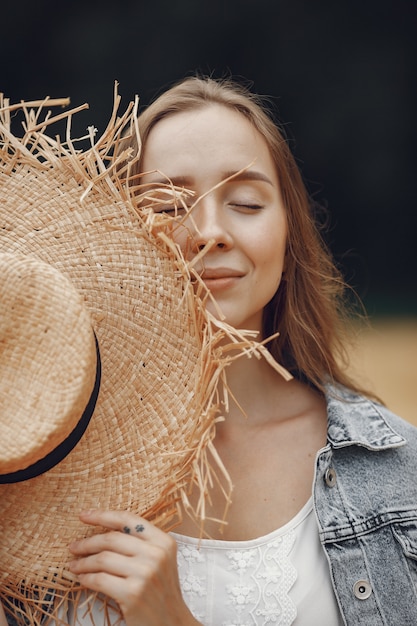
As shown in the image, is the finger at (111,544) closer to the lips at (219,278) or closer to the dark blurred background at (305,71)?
the lips at (219,278)

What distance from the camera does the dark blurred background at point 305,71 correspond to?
639cm

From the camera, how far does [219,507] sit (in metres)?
1.72

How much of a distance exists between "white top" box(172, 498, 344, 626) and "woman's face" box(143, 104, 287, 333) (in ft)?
1.62

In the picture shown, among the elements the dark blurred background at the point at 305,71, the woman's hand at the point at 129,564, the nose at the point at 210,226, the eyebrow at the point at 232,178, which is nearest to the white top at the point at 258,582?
the woman's hand at the point at 129,564

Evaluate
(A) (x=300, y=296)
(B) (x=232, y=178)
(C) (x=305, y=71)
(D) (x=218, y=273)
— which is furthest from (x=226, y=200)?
(C) (x=305, y=71)

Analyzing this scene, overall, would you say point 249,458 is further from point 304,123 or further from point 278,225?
point 304,123

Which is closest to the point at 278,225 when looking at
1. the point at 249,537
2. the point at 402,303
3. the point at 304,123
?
the point at 249,537

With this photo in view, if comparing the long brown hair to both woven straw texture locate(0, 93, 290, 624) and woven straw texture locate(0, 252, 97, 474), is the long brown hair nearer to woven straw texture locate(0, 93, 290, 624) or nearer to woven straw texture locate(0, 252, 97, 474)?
woven straw texture locate(0, 93, 290, 624)

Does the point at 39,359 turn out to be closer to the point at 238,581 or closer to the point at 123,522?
the point at 123,522

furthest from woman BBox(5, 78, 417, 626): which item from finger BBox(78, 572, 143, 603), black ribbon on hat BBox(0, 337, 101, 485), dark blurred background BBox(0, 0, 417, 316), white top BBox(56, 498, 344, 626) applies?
dark blurred background BBox(0, 0, 417, 316)

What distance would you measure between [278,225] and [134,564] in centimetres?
86

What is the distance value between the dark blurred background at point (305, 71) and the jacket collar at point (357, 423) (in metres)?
4.19

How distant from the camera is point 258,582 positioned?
1584 mm

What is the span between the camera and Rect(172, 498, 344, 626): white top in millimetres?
1563
